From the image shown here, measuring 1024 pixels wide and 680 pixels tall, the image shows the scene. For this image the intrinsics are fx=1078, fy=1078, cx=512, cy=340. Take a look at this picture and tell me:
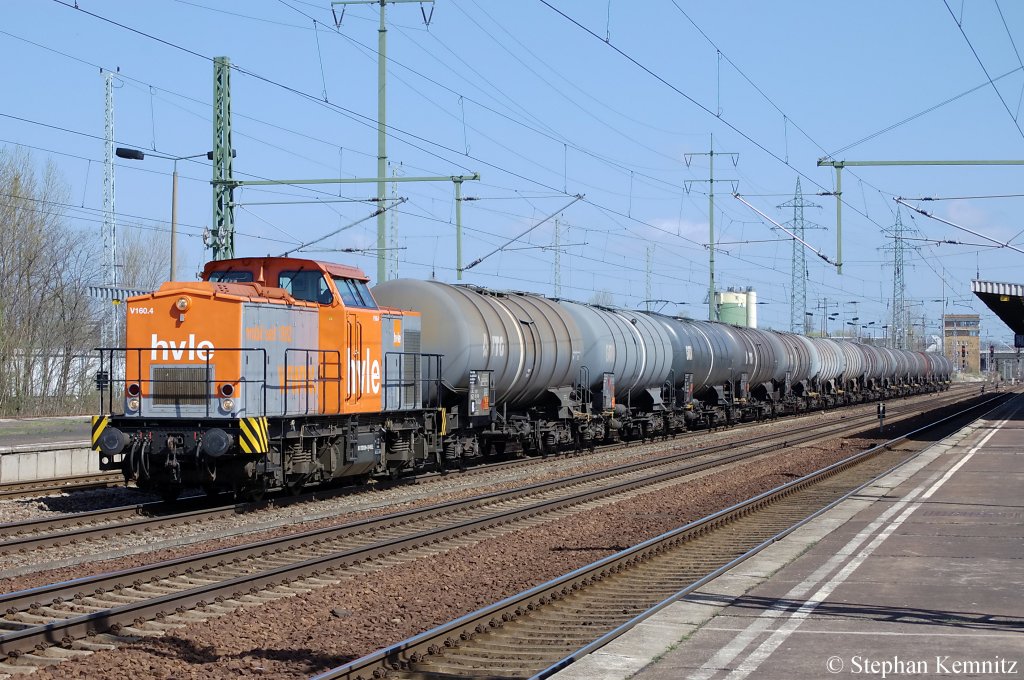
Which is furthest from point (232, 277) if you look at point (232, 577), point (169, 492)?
point (232, 577)

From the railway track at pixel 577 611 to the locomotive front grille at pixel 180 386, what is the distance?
22.9ft

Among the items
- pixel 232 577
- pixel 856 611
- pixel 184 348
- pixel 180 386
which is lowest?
pixel 232 577

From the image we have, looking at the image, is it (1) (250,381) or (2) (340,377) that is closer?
(1) (250,381)

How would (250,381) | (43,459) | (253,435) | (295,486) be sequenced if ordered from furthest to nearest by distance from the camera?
(43,459) < (295,486) < (250,381) < (253,435)

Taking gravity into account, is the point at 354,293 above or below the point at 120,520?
above

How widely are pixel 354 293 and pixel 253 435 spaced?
365cm

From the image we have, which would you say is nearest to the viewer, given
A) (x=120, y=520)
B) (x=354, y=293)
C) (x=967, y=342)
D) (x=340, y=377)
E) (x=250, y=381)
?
(x=120, y=520)

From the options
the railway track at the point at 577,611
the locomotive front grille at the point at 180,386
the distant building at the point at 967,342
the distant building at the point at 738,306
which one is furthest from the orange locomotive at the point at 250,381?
the distant building at the point at 967,342

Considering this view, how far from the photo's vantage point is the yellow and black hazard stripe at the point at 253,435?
1510cm

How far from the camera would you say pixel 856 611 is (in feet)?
29.6

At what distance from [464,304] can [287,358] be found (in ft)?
19.1

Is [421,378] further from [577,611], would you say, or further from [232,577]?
[577,611]

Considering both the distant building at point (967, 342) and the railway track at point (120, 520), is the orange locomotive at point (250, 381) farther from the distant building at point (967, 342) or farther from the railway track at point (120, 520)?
the distant building at point (967, 342)

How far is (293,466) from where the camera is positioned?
54.0 feet
